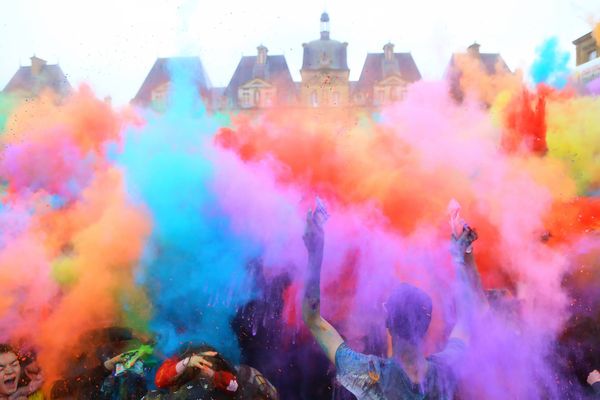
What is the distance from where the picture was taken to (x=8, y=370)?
3662 millimetres

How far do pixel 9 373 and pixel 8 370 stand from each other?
2 cm

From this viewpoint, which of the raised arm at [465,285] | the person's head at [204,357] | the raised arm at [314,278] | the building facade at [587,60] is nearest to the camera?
the raised arm at [314,278]

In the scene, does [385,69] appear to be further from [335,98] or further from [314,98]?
[314,98]

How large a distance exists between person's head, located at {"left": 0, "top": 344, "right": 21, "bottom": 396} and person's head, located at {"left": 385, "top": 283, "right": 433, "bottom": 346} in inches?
115

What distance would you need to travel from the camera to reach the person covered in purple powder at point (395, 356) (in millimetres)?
2193

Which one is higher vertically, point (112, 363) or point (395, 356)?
point (395, 356)

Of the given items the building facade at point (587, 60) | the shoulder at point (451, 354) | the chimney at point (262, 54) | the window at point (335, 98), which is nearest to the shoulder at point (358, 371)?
the shoulder at point (451, 354)

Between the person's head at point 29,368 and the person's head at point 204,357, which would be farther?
the person's head at point 29,368

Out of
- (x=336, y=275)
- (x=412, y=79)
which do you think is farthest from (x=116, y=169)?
(x=412, y=79)

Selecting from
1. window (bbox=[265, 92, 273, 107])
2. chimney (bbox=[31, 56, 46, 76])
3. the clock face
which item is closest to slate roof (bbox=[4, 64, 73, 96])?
chimney (bbox=[31, 56, 46, 76])

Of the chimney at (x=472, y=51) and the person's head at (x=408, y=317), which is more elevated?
the chimney at (x=472, y=51)

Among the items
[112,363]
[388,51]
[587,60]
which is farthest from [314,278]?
[388,51]

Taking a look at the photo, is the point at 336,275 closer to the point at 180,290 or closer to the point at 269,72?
the point at 180,290

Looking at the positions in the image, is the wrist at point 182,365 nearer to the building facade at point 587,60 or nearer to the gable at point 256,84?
the building facade at point 587,60
